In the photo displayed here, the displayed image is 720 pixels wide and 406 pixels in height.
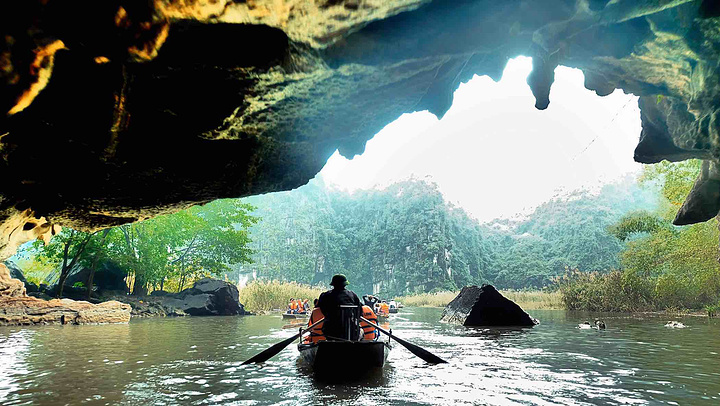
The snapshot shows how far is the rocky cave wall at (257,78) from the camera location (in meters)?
A: 3.75

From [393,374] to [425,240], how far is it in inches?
2469

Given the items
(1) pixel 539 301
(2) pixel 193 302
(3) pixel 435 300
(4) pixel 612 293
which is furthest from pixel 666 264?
(2) pixel 193 302

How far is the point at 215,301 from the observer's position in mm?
22375

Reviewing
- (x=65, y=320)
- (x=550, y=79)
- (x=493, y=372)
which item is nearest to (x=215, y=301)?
(x=65, y=320)

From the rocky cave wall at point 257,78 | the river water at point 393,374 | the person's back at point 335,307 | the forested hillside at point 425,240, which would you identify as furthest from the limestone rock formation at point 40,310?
the forested hillside at point 425,240

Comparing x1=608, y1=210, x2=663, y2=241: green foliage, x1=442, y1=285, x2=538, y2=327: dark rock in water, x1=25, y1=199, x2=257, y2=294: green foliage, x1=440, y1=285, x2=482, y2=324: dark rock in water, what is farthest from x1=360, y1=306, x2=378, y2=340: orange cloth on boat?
x1=608, y1=210, x2=663, y2=241: green foliage

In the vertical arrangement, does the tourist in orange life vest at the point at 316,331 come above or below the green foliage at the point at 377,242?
below

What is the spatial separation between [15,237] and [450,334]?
10.3 m

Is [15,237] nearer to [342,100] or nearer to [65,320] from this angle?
[342,100]

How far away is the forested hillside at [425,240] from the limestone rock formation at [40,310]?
51648 mm

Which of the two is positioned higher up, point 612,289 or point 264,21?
point 264,21

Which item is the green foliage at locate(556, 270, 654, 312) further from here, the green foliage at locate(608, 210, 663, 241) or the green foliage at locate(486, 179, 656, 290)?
the green foliage at locate(486, 179, 656, 290)

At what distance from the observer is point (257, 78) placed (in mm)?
4656

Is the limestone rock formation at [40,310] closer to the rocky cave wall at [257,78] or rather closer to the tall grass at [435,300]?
the rocky cave wall at [257,78]
